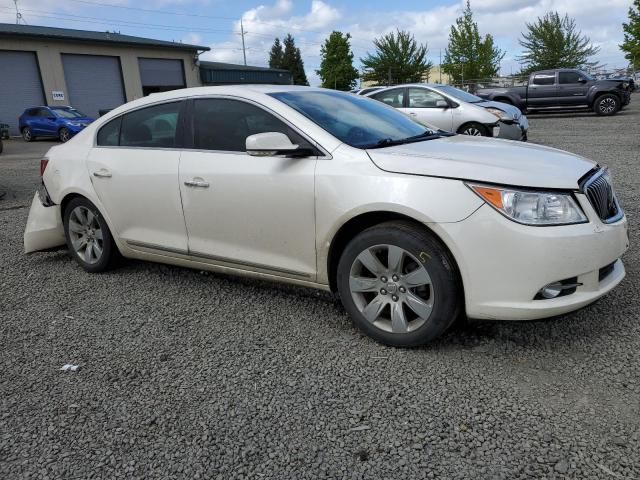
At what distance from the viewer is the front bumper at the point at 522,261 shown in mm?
2629

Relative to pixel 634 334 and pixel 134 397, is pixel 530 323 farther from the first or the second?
pixel 134 397

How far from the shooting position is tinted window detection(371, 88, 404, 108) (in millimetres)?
11945

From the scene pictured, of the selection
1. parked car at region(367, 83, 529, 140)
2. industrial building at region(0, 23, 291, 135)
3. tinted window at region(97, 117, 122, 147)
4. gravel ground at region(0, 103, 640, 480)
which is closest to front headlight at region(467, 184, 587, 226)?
gravel ground at region(0, 103, 640, 480)

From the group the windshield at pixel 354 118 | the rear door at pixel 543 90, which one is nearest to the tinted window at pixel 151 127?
the windshield at pixel 354 118

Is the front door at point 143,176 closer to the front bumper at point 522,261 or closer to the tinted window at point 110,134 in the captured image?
the tinted window at point 110,134

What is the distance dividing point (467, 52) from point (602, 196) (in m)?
47.6

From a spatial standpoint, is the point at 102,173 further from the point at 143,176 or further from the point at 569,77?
the point at 569,77

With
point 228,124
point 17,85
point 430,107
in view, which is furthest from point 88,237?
point 17,85

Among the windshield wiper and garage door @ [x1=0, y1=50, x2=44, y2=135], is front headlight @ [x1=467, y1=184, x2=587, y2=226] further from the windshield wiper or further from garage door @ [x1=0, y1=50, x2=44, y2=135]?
garage door @ [x1=0, y1=50, x2=44, y2=135]

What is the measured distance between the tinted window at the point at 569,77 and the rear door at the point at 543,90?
0.22 m

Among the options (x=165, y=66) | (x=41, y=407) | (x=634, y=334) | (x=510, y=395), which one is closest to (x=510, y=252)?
(x=510, y=395)

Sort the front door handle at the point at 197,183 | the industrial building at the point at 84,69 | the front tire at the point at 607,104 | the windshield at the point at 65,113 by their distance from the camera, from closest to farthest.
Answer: the front door handle at the point at 197,183 < the front tire at the point at 607,104 < the windshield at the point at 65,113 < the industrial building at the point at 84,69

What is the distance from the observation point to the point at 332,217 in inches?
123

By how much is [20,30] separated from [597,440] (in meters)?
32.3
